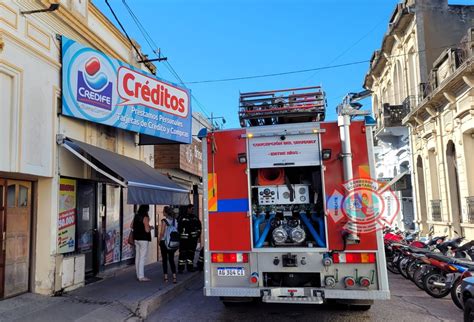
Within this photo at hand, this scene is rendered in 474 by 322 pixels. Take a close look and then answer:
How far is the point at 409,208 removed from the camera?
22672 mm

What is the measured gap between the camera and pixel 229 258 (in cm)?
595

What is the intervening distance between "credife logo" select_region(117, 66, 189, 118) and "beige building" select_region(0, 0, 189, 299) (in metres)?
0.92

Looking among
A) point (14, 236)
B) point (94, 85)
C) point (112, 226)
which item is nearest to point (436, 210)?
point (112, 226)

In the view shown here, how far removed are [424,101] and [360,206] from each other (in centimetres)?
1229

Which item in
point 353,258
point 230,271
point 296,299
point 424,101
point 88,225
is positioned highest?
point 424,101

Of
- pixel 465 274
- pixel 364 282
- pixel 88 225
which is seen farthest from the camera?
pixel 88 225

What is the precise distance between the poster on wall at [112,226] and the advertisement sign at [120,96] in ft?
5.85

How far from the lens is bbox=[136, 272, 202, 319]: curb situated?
6.97 meters

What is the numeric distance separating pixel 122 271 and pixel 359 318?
21.1ft

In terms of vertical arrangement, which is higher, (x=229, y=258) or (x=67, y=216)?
(x=67, y=216)

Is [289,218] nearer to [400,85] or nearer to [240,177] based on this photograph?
[240,177]

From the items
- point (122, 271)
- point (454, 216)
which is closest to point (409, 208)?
point (454, 216)

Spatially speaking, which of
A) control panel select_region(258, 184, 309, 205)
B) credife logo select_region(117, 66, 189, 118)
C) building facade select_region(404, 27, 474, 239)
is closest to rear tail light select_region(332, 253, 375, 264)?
control panel select_region(258, 184, 309, 205)

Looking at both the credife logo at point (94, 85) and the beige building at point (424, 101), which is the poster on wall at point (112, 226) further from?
the beige building at point (424, 101)
